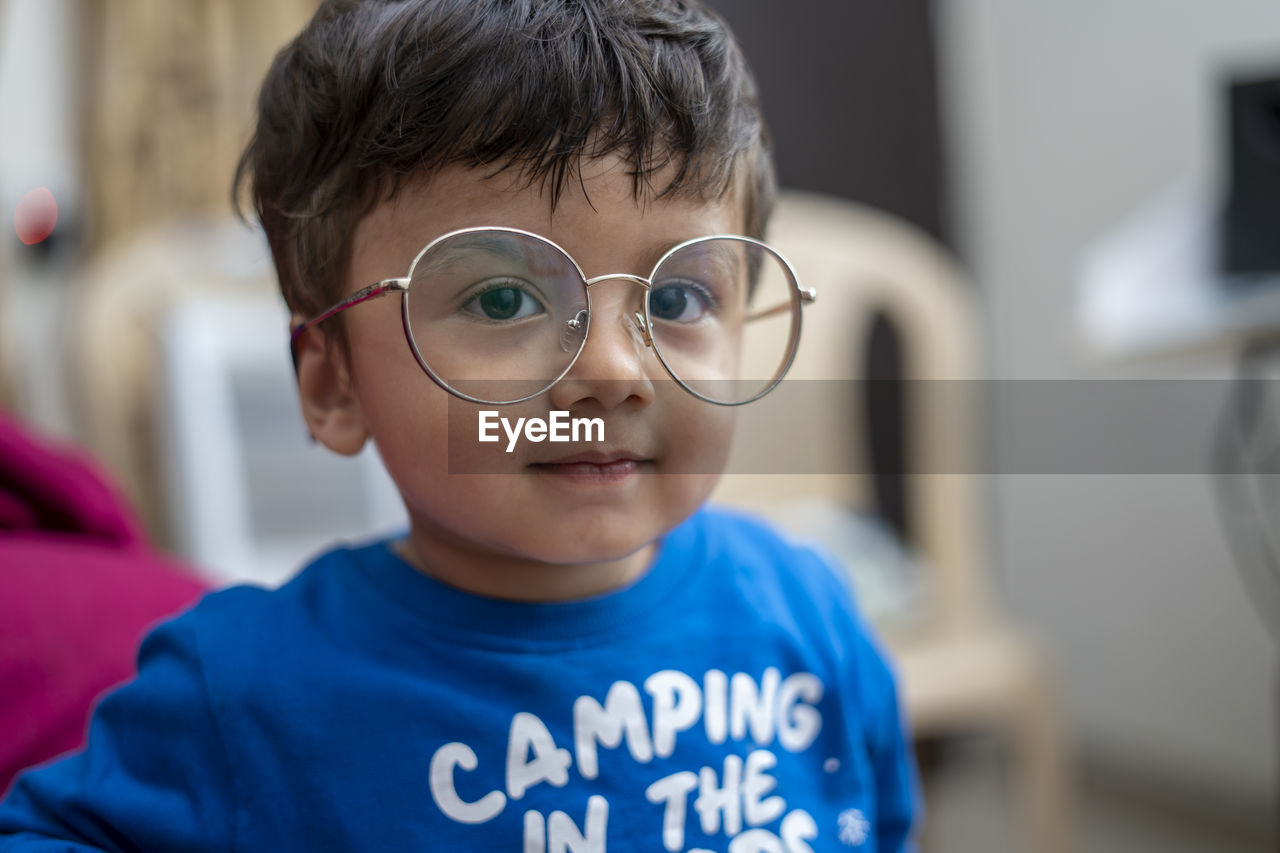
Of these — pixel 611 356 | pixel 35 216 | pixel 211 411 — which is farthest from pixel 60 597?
pixel 35 216

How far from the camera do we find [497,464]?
461 mm

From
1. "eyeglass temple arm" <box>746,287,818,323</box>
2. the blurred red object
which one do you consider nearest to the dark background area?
the blurred red object

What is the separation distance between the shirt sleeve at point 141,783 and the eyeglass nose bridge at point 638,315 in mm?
257

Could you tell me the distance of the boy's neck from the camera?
525 mm

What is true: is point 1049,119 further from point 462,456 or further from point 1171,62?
point 462,456

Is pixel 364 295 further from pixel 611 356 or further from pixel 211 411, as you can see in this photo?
pixel 211 411

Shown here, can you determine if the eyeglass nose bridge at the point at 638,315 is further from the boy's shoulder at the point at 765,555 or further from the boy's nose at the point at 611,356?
the boy's shoulder at the point at 765,555

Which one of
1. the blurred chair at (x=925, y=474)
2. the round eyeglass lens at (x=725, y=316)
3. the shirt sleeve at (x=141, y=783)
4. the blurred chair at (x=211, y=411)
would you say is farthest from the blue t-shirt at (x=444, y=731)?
the blurred chair at (x=925, y=474)

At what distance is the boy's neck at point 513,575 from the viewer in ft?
1.72

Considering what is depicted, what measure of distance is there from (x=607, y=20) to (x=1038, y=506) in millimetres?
2043

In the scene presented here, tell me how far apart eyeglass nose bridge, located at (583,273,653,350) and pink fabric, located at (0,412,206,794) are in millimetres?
417

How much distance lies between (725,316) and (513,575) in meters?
0.17

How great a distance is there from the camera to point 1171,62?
1.95m

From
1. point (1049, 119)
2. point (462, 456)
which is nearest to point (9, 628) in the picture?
point (462, 456)
